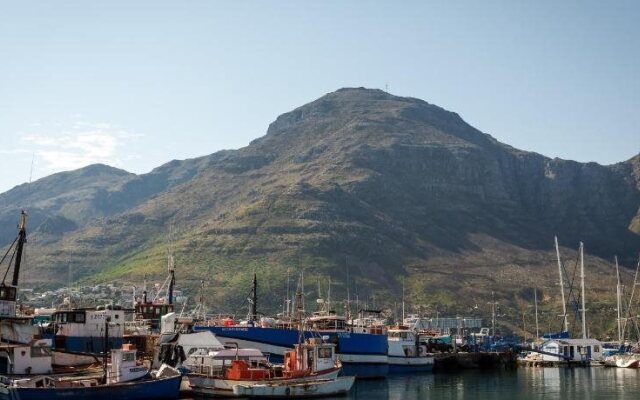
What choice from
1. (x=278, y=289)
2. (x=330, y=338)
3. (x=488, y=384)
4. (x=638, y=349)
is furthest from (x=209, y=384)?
(x=278, y=289)

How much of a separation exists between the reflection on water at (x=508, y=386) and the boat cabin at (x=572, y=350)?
1312 centimetres

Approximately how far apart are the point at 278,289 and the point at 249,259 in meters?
21.3

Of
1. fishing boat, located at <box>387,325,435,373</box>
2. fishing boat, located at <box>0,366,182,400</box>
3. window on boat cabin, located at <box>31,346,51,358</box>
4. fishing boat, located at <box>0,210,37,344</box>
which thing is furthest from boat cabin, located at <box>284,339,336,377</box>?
fishing boat, located at <box>387,325,435,373</box>

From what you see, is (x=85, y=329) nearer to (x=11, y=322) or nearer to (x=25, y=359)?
(x=11, y=322)

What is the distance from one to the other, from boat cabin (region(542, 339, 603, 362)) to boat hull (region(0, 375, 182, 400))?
77632mm

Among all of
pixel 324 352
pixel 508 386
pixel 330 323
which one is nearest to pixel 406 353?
pixel 330 323

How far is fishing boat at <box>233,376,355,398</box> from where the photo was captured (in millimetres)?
59219

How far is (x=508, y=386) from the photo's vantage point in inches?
3177

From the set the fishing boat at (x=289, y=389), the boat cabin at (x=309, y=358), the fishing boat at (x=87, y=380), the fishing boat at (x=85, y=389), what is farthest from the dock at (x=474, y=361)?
the fishing boat at (x=85, y=389)

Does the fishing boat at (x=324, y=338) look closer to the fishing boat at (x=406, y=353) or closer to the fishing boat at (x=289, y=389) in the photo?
the fishing boat at (x=406, y=353)

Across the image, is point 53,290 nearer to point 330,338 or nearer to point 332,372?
point 330,338

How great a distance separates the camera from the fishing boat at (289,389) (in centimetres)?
5922

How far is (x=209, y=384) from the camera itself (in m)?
61.7

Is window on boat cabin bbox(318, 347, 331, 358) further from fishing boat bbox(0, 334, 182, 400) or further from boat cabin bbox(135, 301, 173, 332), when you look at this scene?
boat cabin bbox(135, 301, 173, 332)
